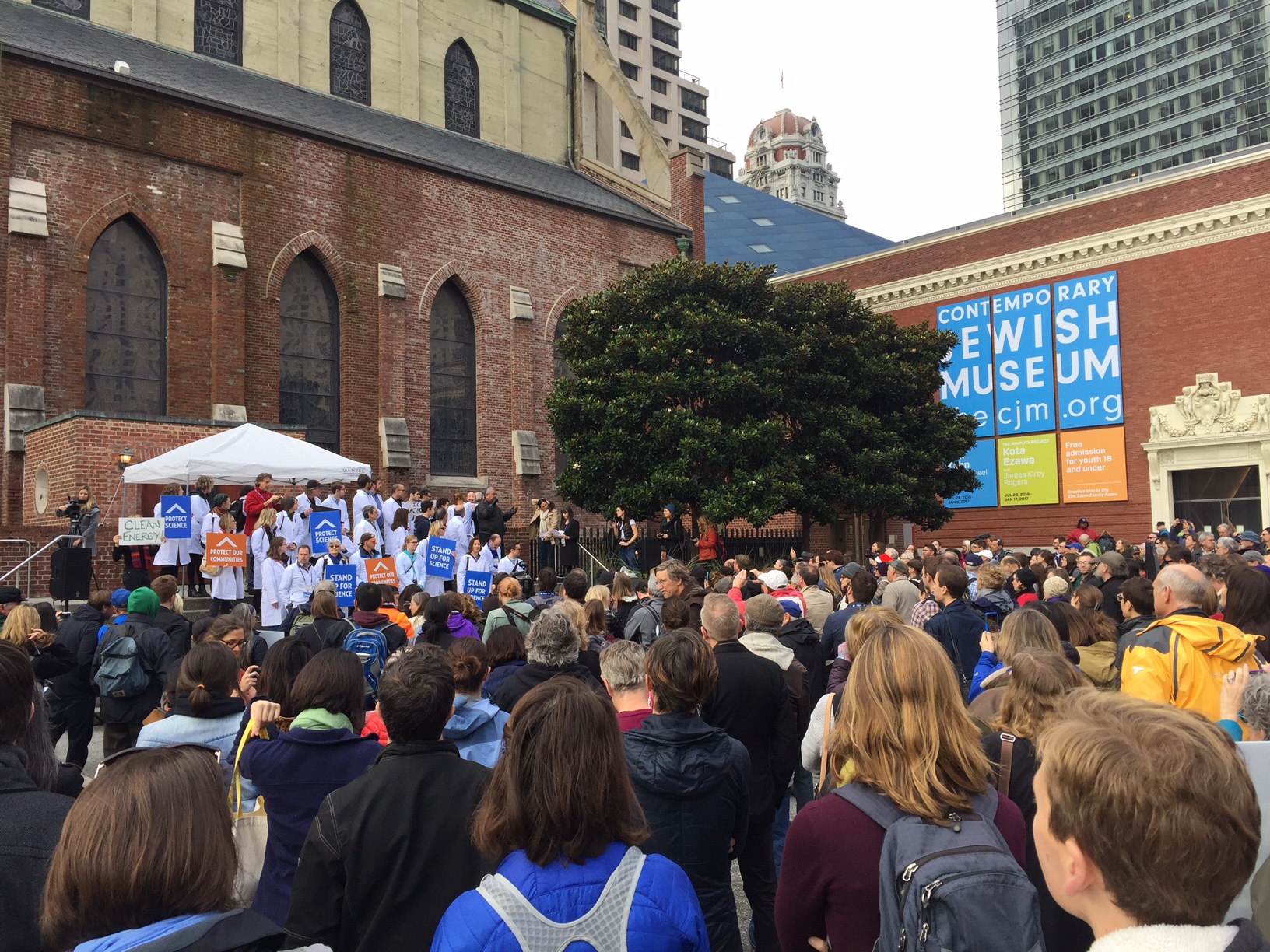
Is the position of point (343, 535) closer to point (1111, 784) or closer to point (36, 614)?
point (36, 614)

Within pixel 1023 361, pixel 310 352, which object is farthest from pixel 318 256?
pixel 1023 361

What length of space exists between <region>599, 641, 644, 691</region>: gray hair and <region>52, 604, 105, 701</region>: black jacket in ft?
18.0

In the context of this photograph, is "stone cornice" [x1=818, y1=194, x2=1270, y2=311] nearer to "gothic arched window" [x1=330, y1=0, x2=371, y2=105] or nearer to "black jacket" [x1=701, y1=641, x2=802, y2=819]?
"gothic arched window" [x1=330, y1=0, x2=371, y2=105]

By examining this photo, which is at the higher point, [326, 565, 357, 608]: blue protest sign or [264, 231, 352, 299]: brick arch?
[264, 231, 352, 299]: brick arch

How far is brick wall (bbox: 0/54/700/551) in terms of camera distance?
1959cm

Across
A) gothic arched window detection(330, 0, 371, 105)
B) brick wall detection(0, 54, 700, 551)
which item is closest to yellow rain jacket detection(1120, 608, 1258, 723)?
brick wall detection(0, 54, 700, 551)

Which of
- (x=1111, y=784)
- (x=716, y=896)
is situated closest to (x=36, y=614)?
(x=716, y=896)

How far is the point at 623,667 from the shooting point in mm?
4020

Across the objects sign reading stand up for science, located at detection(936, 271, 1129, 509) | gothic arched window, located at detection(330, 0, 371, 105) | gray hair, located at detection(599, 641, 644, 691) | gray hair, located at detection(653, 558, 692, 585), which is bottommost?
gray hair, located at detection(599, 641, 644, 691)

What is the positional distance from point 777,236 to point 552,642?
57573mm

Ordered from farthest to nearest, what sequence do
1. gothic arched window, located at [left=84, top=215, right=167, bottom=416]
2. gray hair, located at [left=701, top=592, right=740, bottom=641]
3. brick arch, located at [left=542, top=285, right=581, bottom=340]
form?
brick arch, located at [left=542, top=285, right=581, bottom=340], gothic arched window, located at [left=84, top=215, right=167, bottom=416], gray hair, located at [left=701, top=592, right=740, bottom=641]

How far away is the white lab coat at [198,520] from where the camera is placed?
1468 cm

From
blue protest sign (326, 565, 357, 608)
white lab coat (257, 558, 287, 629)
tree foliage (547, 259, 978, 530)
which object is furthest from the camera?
tree foliage (547, 259, 978, 530)

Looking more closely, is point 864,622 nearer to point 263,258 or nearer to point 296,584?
point 296,584
